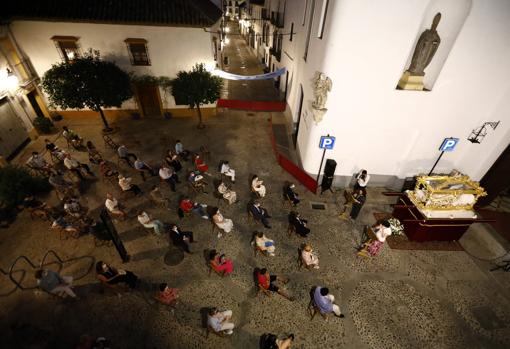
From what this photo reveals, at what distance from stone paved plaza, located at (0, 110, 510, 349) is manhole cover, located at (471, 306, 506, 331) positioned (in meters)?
0.03

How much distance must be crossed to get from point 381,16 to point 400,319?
984 cm

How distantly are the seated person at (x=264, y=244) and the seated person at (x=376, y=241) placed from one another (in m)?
3.38

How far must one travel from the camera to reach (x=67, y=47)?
578 inches

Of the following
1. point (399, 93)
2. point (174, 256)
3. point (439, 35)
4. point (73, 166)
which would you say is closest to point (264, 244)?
point (174, 256)

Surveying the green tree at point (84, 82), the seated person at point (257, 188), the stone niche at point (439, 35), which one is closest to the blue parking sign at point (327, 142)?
the seated person at point (257, 188)

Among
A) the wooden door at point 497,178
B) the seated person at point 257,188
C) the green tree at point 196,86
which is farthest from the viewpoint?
the green tree at point 196,86

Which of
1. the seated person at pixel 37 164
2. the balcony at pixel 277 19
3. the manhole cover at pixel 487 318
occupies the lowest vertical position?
the manhole cover at pixel 487 318

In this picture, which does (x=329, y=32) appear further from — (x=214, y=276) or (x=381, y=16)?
(x=214, y=276)

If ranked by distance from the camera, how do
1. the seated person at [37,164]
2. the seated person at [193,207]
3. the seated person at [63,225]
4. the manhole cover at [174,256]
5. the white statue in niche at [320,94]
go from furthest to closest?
1. the seated person at [37,164]
2. the seated person at [193,207]
3. the white statue in niche at [320,94]
4. the seated person at [63,225]
5. the manhole cover at [174,256]

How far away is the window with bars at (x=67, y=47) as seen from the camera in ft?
46.6

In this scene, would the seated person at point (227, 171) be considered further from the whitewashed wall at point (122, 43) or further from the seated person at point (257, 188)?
the whitewashed wall at point (122, 43)

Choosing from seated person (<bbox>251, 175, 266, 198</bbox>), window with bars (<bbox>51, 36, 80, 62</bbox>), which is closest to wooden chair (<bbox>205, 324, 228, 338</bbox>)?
seated person (<bbox>251, 175, 266, 198</bbox>)

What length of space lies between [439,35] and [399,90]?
2.42 metres

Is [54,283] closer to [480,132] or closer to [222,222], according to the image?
[222,222]
